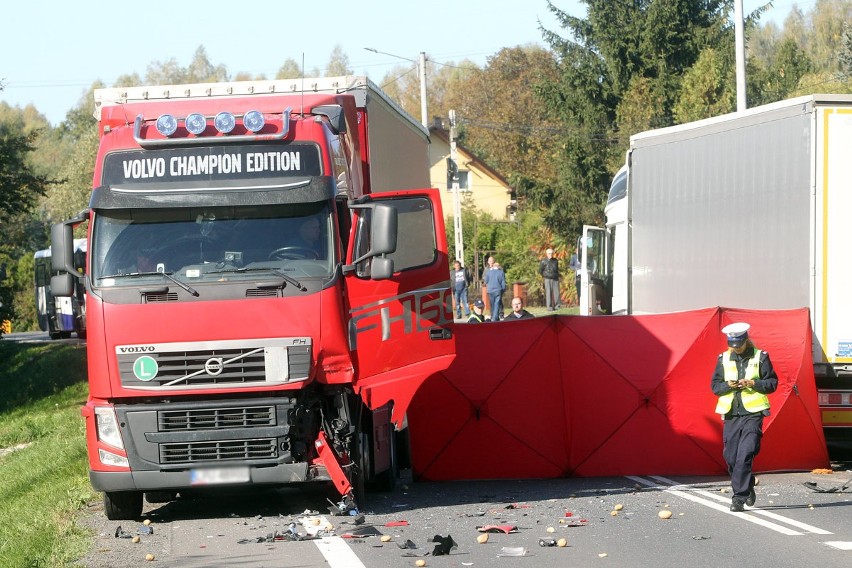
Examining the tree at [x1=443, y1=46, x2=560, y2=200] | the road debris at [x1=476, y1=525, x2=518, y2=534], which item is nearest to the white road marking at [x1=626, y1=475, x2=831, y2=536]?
the road debris at [x1=476, y1=525, x2=518, y2=534]

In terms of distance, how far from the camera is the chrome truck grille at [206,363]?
10.7m

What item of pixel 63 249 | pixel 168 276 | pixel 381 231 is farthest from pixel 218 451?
pixel 381 231

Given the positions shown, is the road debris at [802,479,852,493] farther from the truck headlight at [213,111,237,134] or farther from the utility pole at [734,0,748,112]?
the utility pole at [734,0,748,112]

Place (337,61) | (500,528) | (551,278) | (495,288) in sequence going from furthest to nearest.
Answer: (337,61) < (551,278) < (495,288) < (500,528)

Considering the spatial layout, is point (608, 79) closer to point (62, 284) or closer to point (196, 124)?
point (196, 124)

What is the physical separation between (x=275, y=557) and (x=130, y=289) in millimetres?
2610

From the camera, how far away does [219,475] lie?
10828 mm

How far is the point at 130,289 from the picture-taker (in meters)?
10.7

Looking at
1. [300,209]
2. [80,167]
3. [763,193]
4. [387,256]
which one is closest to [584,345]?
[763,193]

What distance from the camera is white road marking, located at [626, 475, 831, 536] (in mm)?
10102

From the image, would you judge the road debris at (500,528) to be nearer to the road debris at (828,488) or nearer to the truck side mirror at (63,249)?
the road debris at (828,488)

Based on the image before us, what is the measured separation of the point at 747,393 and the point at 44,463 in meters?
10.2

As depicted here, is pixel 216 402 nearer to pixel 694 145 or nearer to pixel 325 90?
pixel 325 90

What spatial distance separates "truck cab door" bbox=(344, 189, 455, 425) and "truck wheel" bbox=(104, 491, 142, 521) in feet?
7.15
